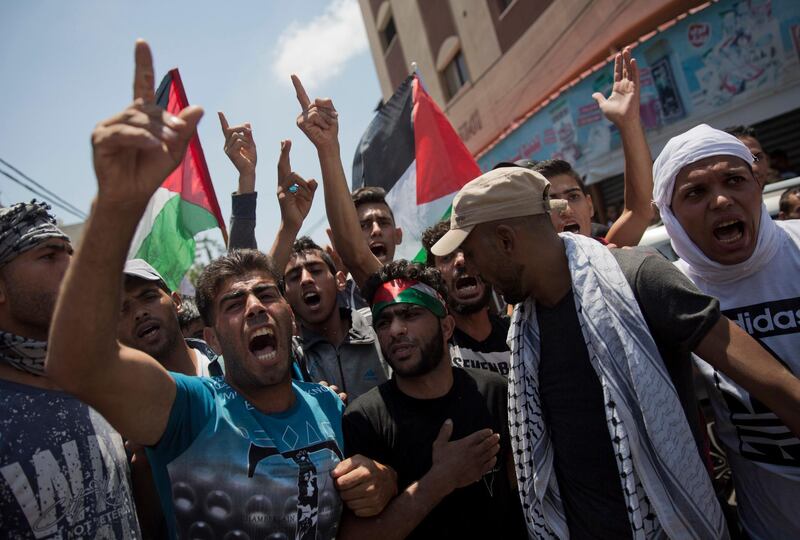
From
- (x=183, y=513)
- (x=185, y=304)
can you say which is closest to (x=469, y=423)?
(x=183, y=513)

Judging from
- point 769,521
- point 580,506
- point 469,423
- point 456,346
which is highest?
point 456,346

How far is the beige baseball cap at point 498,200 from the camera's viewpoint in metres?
1.96

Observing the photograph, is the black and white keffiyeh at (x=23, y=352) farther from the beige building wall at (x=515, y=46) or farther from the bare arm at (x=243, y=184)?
the beige building wall at (x=515, y=46)

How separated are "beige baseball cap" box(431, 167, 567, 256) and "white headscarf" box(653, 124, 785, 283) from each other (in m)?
0.50

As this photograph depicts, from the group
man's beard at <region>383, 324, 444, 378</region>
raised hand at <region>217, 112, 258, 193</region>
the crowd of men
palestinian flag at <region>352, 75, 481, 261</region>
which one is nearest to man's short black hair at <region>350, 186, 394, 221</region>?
palestinian flag at <region>352, 75, 481, 261</region>

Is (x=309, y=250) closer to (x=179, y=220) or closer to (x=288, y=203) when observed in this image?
(x=288, y=203)

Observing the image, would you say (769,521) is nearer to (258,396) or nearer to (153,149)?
(258,396)

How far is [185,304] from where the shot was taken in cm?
439

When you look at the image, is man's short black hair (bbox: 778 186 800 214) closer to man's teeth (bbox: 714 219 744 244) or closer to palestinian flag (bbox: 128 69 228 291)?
man's teeth (bbox: 714 219 744 244)

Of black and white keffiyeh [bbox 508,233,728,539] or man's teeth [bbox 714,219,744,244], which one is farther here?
man's teeth [bbox 714,219,744,244]

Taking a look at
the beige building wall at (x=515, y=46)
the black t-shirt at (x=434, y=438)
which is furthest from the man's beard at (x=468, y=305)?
the beige building wall at (x=515, y=46)

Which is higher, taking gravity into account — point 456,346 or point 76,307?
point 76,307

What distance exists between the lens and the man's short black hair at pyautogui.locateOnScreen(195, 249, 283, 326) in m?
2.27

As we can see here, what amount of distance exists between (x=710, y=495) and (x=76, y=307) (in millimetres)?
1888
